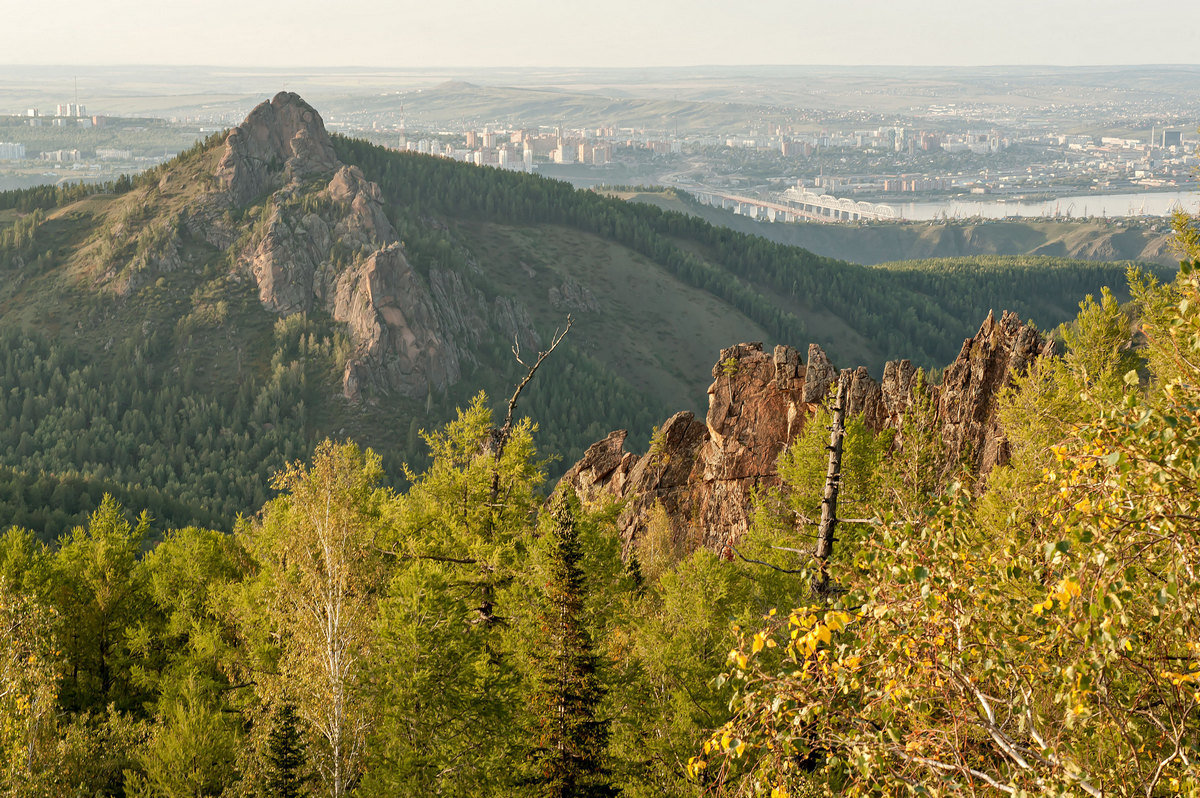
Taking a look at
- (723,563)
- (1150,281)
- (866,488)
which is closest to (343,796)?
(723,563)

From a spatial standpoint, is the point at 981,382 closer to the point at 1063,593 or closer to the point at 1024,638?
the point at 1024,638

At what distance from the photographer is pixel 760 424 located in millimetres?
79438

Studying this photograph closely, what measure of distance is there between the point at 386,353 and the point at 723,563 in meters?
155

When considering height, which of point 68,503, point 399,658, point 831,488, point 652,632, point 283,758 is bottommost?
point 68,503

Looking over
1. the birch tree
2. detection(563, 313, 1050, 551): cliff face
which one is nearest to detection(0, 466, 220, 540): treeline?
detection(563, 313, 1050, 551): cliff face

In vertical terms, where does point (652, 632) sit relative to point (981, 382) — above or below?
below

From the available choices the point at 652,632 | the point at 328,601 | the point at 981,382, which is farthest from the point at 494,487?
the point at 981,382

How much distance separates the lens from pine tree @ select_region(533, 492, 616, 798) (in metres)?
33.9

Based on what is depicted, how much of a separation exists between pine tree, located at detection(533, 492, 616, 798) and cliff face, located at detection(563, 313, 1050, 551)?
29623 millimetres

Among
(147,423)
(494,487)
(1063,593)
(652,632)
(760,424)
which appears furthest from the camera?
(147,423)

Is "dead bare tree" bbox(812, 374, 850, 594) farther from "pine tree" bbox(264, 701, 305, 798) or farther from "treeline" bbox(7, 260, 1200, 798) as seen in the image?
"pine tree" bbox(264, 701, 305, 798)

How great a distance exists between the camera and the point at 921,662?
12.8 meters

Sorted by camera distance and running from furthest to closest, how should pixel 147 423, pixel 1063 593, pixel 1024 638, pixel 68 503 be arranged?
pixel 147 423, pixel 68 503, pixel 1024 638, pixel 1063 593

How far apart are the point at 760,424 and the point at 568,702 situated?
1894 inches
